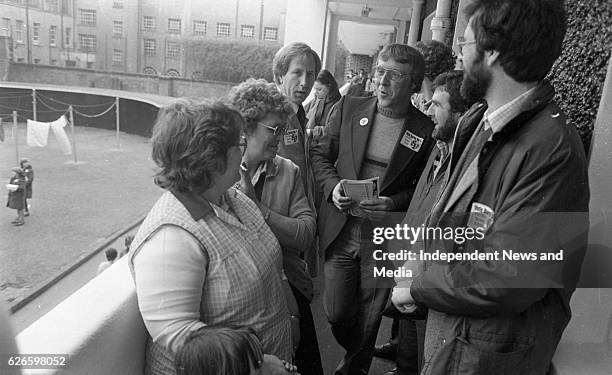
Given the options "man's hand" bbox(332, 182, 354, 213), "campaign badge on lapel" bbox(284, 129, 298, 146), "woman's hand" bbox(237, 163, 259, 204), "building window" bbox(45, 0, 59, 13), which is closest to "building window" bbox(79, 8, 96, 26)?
"building window" bbox(45, 0, 59, 13)

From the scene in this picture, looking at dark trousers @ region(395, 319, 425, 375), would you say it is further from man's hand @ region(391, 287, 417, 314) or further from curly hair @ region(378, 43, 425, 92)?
curly hair @ region(378, 43, 425, 92)

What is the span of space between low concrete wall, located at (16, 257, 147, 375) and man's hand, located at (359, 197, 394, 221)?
83 cm

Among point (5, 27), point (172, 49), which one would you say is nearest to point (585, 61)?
point (5, 27)

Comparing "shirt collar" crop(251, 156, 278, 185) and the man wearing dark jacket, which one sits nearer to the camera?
the man wearing dark jacket

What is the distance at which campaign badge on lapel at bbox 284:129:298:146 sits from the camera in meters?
1.74

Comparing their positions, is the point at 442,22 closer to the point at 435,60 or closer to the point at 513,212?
the point at 435,60

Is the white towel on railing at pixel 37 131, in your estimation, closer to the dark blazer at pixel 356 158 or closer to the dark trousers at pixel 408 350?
the dark blazer at pixel 356 158

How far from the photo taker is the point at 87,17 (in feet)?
18.6

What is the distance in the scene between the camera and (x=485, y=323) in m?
0.83

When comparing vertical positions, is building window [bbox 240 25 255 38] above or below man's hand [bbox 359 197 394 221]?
above

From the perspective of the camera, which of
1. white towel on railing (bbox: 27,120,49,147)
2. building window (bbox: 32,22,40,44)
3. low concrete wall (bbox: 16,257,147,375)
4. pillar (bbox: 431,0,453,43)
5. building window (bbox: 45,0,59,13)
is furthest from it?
white towel on railing (bbox: 27,120,49,147)

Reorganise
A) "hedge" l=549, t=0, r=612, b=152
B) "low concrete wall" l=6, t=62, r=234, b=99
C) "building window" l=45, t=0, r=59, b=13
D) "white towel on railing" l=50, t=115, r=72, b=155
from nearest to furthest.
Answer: "hedge" l=549, t=0, r=612, b=152 → "building window" l=45, t=0, r=59, b=13 → "low concrete wall" l=6, t=62, r=234, b=99 → "white towel on railing" l=50, t=115, r=72, b=155

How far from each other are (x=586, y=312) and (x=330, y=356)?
1.24 meters

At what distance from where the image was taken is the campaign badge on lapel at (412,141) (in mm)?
1596
